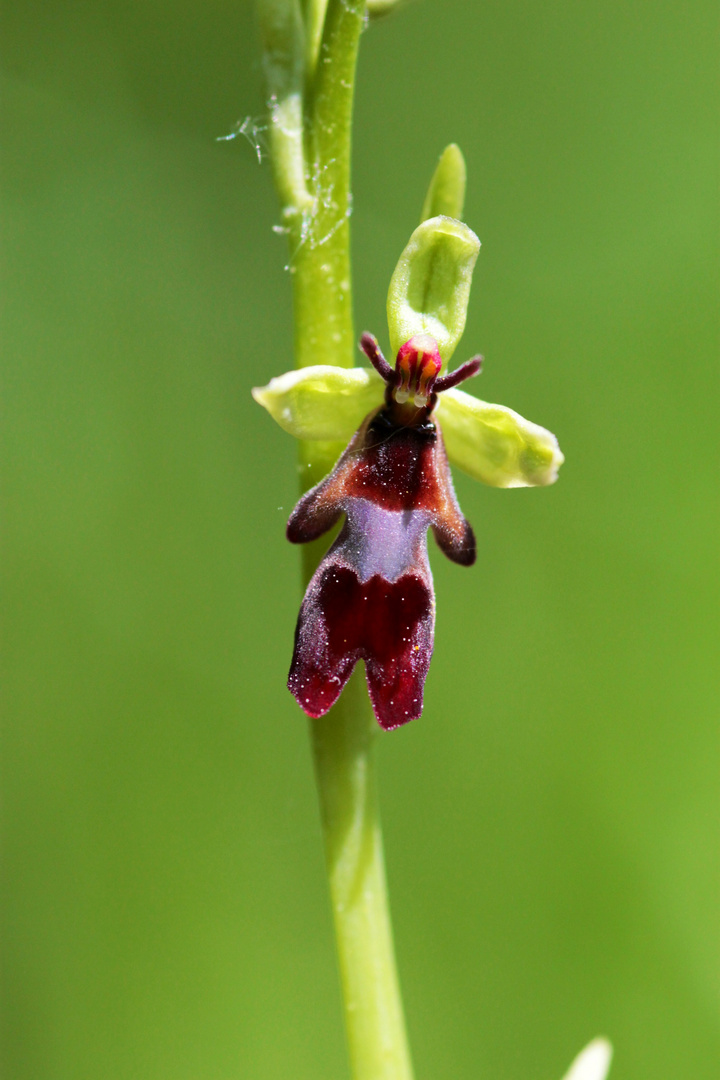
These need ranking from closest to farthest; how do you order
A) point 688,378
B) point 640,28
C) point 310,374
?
1. point 310,374
2. point 688,378
3. point 640,28

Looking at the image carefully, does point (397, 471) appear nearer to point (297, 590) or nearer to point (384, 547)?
point (384, 547)

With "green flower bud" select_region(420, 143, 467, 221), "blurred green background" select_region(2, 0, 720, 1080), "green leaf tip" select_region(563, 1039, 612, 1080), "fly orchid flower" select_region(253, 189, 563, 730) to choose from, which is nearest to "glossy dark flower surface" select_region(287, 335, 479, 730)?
"fly orchid flower" select_region(253, 189, 563, 730)

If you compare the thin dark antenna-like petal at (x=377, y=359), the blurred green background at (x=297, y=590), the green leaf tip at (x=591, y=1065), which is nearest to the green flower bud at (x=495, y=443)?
the thin dark antenna-like petal at (x=377, y=359)

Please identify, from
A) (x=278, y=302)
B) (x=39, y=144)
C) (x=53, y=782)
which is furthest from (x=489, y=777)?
(x=39, y=144)

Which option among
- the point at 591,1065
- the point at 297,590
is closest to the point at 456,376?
the point at 591,1065

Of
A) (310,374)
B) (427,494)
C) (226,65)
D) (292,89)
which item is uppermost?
(226,65)

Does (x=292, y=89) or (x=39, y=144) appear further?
(x=39, y=144)

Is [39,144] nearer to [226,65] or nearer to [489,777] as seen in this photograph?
[226,65]
